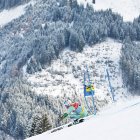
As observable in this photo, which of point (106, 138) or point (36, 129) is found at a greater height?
point (106, 138)

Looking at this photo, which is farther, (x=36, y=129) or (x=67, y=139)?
(x=36, y=129)

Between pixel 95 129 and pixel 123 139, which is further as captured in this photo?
pixel 95 129

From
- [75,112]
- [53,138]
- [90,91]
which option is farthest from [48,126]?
[53,138]

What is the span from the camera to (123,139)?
1658cm

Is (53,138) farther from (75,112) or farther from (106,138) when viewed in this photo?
(75,112)

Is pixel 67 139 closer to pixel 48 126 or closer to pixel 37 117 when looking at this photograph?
pixel 48 126

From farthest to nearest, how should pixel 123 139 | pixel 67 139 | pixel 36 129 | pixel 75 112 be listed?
pixel 36 129, pixel 75 112, pixel 67 139, pixel 123 139

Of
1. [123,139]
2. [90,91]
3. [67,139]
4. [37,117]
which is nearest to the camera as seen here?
[123,139]

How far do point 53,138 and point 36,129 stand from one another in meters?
42.6

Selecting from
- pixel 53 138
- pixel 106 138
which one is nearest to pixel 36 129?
pixel 53 138

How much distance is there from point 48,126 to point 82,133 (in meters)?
45.5

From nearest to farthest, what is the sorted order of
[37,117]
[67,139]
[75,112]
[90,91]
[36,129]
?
[67,139]
[75,112]
[90,91]
[36,129]
[37,117]

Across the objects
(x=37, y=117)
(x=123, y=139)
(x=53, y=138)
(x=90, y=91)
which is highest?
(x=123, y=139)

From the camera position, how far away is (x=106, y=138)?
17.4m
